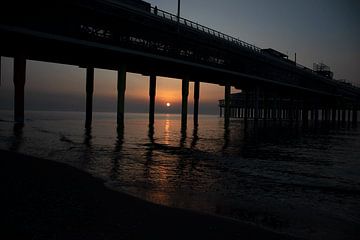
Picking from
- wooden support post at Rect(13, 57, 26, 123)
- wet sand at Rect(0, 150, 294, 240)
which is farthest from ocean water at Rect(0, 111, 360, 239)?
wooden support post at Rect(13, 57, 26, 123)

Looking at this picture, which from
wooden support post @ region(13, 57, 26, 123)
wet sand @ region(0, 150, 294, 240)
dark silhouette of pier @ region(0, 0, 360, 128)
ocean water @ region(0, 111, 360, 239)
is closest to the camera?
wet sand @ region(0, 150, 294, 240)

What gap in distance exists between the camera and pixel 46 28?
3094 centimetres

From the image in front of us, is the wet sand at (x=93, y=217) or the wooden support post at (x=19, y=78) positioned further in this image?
the wooden support post at (x=19, y=78)

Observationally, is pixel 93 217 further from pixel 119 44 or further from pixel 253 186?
pixel 119 44

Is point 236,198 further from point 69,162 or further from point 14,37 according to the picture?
point 14,37

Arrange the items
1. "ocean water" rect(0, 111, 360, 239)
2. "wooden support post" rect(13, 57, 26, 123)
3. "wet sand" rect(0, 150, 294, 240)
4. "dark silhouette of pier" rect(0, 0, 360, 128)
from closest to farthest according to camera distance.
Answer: "wet sand" rect(0, 150, 294, 240)
"ocean water" rect(0, 111, 360, 239)
"dark silhouette of pier" rect(0, 0, 360, 128)
"wooden support post" rect(13, 57, 26, 123)

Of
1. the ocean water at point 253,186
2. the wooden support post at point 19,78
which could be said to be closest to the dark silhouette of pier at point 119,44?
the wooden support post at point 19,78

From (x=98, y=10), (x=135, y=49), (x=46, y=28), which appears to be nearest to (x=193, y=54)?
(x=135, y=49)

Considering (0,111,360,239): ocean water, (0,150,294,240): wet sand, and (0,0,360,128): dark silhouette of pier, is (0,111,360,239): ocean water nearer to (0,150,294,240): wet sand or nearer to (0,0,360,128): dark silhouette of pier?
(0,150,294,240): wet sand

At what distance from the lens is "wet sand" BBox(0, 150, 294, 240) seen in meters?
5.47

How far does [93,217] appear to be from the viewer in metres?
6.25

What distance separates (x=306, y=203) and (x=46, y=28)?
29740 mm

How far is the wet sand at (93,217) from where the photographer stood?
17.9 ft

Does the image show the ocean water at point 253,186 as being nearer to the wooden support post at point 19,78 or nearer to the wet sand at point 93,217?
the wet sand at point 93,217
